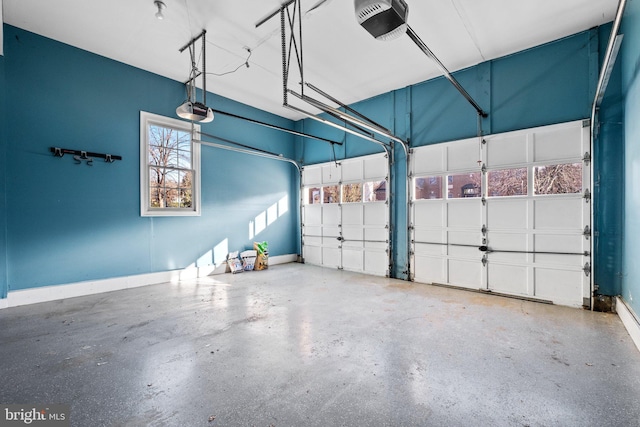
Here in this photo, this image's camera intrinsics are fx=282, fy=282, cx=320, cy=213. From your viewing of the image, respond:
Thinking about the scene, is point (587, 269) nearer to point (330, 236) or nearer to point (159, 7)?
point (330, 236)

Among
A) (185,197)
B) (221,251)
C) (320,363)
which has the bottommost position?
(320,363)

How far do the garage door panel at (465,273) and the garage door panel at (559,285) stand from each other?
80 cm

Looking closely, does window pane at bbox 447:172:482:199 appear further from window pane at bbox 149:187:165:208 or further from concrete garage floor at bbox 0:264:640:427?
window pane at bbox 149:187:165:208

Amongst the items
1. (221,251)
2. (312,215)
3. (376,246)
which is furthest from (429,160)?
(221,251)

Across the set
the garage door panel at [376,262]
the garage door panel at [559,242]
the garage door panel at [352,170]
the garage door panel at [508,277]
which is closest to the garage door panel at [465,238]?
the garage door panel at [508,277]

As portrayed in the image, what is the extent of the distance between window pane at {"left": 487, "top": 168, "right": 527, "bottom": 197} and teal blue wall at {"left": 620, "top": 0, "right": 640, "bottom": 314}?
112 centimetres

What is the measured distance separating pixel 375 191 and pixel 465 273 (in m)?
2.44

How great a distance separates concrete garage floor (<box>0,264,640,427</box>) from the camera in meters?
1.84

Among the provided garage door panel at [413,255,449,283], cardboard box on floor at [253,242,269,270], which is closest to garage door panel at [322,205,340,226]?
cardboard box on floor at [253,242,269,270]

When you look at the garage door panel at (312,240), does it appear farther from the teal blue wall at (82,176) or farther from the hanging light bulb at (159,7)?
the hanging light bulb at (159,7)

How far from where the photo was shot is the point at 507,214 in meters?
4.56

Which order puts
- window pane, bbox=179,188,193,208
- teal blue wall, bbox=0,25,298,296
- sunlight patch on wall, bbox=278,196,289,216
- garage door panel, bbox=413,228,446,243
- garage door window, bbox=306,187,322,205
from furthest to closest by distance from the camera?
1. sunlight patch on wall, bbox=278,196,289,216
2. garage door window, bbox=306,187,322,205
3. window pane, bbox=179,188,193,208
4. garage door panel, bbox=413,228,446,243
5. teal blue wall, bbox=0,25,298,296

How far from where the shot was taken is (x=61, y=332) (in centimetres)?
309

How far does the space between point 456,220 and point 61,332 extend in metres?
5.78
